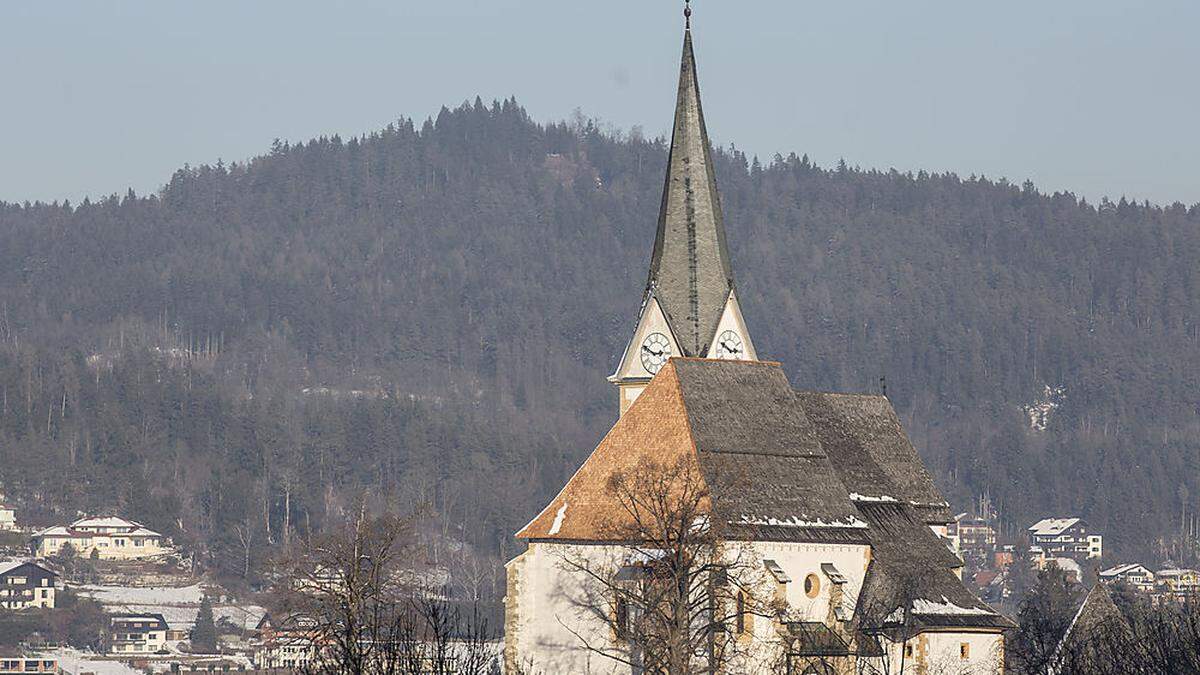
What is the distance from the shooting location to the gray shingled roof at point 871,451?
76625mm

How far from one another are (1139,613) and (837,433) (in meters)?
13.2

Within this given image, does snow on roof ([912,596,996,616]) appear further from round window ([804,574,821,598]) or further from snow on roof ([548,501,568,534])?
snow on roof ([548,501,568,534])

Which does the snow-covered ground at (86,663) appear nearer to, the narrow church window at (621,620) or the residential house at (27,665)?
the residential house at (27,665)

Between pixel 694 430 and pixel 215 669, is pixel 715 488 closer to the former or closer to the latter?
pixel 694 430

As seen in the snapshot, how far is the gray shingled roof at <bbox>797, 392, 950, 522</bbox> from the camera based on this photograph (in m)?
76.6

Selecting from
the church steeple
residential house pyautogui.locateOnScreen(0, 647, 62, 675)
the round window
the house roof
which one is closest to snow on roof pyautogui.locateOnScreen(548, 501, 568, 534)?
the round window

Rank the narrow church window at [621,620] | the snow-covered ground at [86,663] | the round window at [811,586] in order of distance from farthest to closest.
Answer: the snow-covered ground at [86,663] < the round window at [811,586] < the narrow church window at [621,620]

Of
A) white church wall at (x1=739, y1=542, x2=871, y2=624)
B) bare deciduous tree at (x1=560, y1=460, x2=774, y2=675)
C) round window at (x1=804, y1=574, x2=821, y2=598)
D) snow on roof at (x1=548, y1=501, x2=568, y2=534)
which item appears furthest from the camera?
snow on roof at (x1=548, y1=501, x2=568, y2=534)

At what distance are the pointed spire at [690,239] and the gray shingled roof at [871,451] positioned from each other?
14.7 ft

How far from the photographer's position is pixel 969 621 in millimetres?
70500

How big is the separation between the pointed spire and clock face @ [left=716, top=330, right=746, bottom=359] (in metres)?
0.47

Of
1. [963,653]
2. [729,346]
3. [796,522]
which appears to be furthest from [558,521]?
[729,346]

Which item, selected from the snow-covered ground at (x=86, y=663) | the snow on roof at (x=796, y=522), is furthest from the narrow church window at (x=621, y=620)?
the snow-covered ground at (x=86, y=663)

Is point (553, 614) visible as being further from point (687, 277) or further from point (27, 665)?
point (27, 665)
